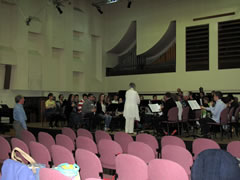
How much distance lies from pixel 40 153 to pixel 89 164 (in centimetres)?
98

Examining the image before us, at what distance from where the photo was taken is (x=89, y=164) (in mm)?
3389

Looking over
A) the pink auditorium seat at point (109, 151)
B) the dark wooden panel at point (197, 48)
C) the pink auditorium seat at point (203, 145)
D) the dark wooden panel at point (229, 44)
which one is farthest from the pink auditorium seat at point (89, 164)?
the dark wooden panel at point (197, 48)

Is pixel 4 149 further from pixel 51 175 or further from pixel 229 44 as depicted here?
pixel 229 44

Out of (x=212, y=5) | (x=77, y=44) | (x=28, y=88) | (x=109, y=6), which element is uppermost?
(x=109, y=6)

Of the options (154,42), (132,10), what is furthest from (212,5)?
(132,10)

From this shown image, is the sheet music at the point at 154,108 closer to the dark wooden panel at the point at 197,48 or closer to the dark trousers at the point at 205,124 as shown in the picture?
the dark trousers at the point at 205,124

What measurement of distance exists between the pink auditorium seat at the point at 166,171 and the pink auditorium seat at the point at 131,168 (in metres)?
0.07

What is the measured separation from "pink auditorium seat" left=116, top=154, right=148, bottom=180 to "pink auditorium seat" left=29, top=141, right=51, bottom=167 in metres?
1.24

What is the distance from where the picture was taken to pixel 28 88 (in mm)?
12641

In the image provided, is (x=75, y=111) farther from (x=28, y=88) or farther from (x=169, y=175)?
(x=169, y=175)

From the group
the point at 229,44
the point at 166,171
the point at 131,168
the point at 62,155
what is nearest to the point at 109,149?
the point at 62,155

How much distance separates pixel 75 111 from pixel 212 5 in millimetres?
7586

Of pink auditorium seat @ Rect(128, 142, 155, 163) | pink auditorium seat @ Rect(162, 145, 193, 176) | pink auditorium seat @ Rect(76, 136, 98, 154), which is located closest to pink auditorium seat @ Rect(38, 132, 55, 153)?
pink auditorium seat @ Rect(76, 136, 98, 154)

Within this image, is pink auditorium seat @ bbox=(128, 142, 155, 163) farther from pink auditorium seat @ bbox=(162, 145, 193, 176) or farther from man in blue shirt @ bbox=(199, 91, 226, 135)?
man in blue shirt @ bbox=(199, 91, 226, 135)
